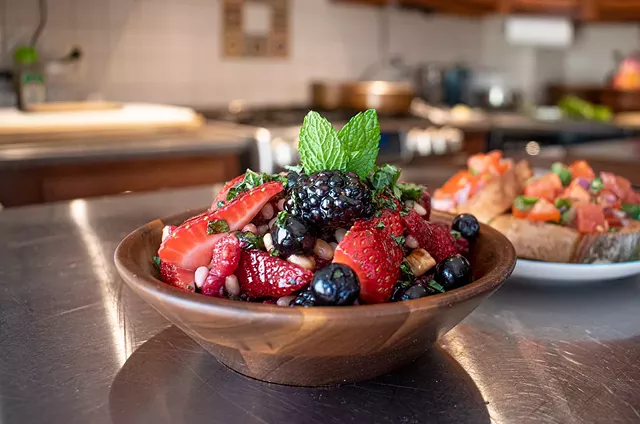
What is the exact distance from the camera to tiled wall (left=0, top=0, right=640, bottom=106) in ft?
10.1

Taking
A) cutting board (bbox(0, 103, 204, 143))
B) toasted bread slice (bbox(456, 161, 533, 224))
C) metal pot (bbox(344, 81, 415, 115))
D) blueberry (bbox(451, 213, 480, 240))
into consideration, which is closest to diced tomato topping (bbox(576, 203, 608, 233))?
toasted bread slice (bbox(456, 161, 533, 224))

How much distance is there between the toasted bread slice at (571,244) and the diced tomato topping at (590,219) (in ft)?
0.06

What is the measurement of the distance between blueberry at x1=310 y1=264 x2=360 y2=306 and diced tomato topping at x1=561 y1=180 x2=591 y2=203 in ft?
1.88

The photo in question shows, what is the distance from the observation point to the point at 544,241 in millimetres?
907

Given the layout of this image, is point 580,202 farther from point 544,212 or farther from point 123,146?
point 123,146

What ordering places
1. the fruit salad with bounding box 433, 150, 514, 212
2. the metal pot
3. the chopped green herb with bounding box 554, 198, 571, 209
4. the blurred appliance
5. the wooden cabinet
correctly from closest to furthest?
the chopped green herb with bounding box 554, 198, 571, 209 < the fruit salad with bounding box 433, 150, 514, 212 < the blurred appliance < the metal pot < the wooden cabinet

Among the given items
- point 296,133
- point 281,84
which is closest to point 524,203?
point 296,133

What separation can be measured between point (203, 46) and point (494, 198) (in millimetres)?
2771

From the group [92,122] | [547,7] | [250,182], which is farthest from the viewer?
[547,7]

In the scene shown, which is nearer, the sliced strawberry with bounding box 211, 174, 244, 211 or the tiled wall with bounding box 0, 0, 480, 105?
the sliced strawberry with bounding box 211, 174, 244, 211

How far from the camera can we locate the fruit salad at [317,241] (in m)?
0.60

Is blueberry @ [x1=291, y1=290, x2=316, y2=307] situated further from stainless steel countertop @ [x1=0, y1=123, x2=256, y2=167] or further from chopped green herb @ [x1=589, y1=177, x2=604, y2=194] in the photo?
stainless steel countertop @ [x1=0, y1=123, x2=256, y2=167]

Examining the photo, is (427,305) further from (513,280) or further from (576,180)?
(576,180)

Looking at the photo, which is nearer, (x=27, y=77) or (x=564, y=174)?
(x=564, y=174)
